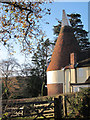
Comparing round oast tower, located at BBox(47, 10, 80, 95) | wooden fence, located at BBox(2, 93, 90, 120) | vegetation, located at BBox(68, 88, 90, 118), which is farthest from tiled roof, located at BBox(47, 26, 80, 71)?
vegetation, located at BBox(68, 88, 90, 118)

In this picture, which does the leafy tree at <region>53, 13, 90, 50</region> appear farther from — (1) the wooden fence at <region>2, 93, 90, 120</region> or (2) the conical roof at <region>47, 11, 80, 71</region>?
(1) the wooden fence at <region>2, 93, 90, 120</region>

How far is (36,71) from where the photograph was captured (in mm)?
28234

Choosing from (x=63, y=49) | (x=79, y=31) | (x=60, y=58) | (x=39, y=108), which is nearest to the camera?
(x=39, y=108)

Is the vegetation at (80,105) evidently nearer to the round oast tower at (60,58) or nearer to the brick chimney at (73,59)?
the brick chimney at (73,59)

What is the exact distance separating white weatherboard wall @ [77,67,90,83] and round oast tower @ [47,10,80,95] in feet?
6.87

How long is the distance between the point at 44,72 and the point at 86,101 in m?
20.6

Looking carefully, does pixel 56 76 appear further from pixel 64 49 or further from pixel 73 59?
pixel 64 49

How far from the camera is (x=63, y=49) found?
25.2 metres

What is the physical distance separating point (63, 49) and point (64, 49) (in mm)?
135

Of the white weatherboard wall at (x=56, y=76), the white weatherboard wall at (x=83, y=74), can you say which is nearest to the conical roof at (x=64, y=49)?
the white weatherboard wall at (x=56, y=76)

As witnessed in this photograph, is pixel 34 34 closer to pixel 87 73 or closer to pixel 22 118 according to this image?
pixel 22 118

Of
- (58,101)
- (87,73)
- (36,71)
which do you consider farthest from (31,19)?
(36,71)

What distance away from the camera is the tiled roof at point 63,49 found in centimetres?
2384

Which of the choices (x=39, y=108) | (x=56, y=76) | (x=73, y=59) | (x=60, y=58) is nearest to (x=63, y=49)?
(x=60, y=58)
